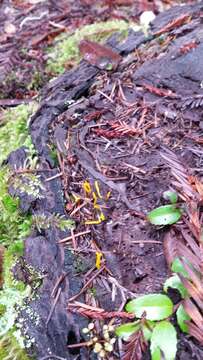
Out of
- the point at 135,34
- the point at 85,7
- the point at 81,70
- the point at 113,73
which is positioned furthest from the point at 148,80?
the point at 85,7

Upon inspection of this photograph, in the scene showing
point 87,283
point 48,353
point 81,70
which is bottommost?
point 48,353

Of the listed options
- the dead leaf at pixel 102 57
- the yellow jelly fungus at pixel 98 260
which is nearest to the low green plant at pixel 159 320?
the yellow jelly fungus at pixel 98 260

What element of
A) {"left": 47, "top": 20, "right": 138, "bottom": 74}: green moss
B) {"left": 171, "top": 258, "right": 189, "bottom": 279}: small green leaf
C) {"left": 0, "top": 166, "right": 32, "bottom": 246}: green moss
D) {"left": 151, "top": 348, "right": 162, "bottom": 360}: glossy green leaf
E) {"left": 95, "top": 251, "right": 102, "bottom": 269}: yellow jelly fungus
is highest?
{"left": 47, "top": 20, "right": 138, "bottom": 74}: green moss

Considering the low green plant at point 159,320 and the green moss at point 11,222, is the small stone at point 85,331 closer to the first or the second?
the low green plant at point 159,320

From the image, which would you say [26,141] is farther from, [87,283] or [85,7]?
[85,7]

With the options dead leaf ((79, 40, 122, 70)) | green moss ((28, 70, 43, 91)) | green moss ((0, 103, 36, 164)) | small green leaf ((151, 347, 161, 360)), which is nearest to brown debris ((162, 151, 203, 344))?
small green leaf ((151, 347, 161, 360))

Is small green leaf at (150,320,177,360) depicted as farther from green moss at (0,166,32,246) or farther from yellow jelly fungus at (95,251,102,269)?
green moss at (0,166,32,246)

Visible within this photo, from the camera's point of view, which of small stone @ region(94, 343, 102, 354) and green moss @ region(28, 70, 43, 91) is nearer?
small stone @ region(94, 343, 102, 354)
